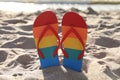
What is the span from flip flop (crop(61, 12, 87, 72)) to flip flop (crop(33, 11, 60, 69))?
7cm

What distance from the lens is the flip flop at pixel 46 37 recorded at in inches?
80.9

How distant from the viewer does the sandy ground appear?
78.7 inches

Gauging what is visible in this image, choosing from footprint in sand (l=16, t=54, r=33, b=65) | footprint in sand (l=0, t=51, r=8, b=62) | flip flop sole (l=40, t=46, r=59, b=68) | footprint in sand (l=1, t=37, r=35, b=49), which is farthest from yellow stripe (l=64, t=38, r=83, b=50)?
footprint in sand (l=1, t=37, r=35, b=49)

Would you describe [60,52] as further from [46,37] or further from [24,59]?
[46,37]

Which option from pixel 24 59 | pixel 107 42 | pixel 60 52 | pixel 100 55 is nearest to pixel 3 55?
pixel 24 59

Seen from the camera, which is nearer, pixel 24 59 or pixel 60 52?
pixel 24 59

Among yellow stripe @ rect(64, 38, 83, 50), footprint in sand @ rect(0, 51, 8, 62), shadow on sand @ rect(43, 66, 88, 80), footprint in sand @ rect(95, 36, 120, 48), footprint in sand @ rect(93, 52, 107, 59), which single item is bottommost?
footprint in sand @ rect(95, 36, 120, 48)

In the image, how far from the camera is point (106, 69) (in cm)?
206

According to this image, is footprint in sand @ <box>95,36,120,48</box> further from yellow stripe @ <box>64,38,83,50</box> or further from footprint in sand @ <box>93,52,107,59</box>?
yellow stripe @ <box>64,38,83,50</box>

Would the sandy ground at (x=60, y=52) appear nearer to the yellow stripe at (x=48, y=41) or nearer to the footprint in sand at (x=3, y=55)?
the footprint in sand at (x=3, y=55)

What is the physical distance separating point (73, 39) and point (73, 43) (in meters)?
0.03

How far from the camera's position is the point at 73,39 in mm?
2049

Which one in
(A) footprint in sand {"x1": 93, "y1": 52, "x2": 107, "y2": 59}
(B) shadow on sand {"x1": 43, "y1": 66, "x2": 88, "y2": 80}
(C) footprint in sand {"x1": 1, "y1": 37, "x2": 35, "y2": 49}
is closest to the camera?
(B) shadow on sand {"x1": 43, "y1": 66, "x2": 88, "y2": 80}

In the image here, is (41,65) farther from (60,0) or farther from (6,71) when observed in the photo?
(60,0)
